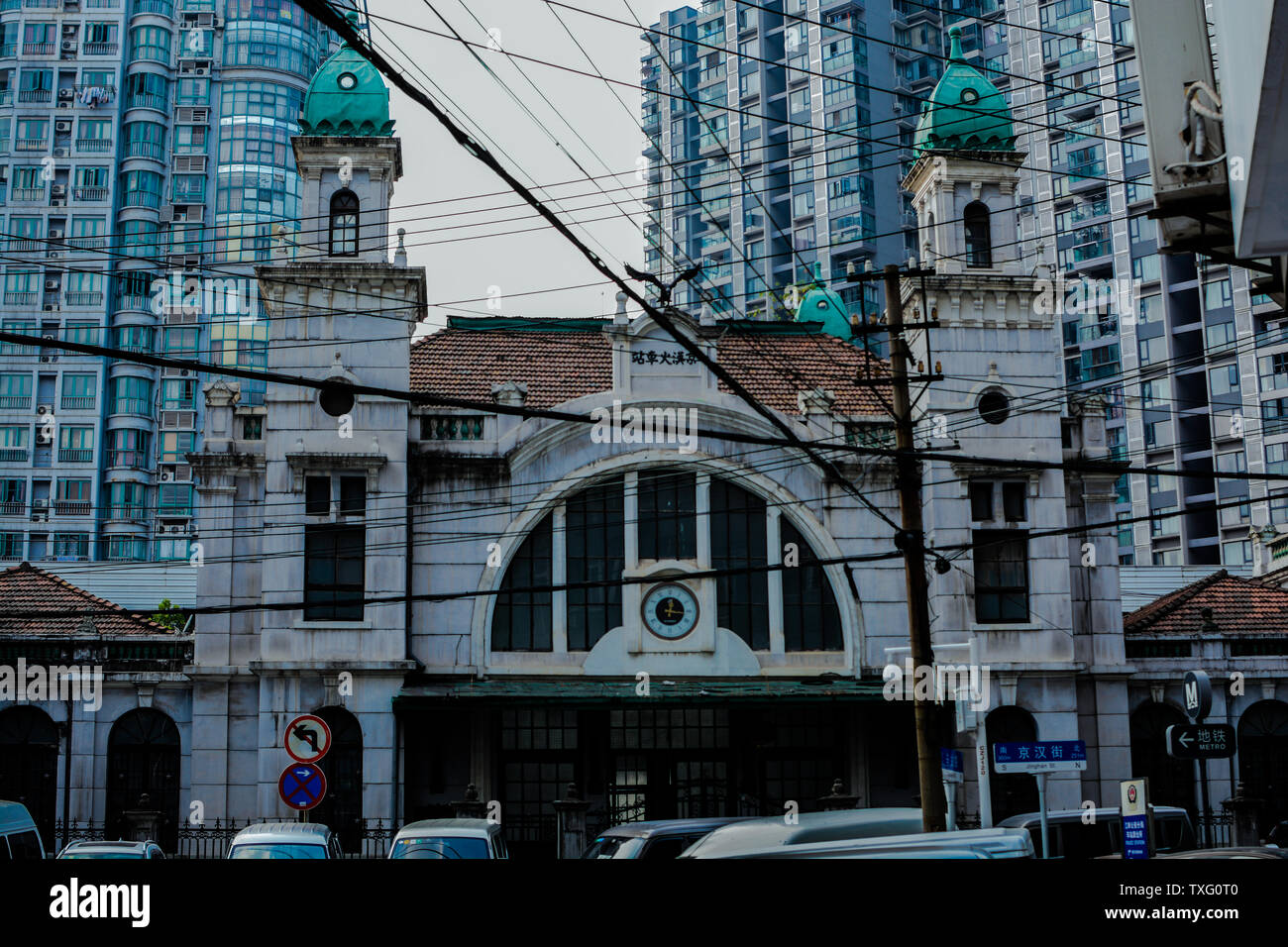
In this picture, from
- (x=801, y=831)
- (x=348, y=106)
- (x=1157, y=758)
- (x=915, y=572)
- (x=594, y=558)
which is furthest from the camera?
(x=1157, y=758)

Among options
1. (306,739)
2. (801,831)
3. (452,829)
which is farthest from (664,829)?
(801,831)

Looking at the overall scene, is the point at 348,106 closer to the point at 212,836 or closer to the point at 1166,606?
the point at 212,836

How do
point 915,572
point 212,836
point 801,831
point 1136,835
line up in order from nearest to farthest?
point 801,831
point 1136,835
point 915,572
point 212,836

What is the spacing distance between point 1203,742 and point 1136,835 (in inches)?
101

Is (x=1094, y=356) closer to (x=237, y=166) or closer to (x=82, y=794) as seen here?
(x=237, y=166)

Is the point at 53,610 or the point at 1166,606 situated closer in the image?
the point at 53,610

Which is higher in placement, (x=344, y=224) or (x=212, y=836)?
(x=344, y=224)

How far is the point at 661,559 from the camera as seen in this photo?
35.1 metres

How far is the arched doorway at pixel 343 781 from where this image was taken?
106ft

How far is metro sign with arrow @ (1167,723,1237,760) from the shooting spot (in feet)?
69.9

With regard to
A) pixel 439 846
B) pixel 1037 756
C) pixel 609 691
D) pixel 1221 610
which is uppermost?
pixel 1221 610

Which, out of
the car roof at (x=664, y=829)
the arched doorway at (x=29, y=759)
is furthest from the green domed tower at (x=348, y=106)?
the car roof at (x=664, y=829)

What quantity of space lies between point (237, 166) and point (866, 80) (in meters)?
40.9
